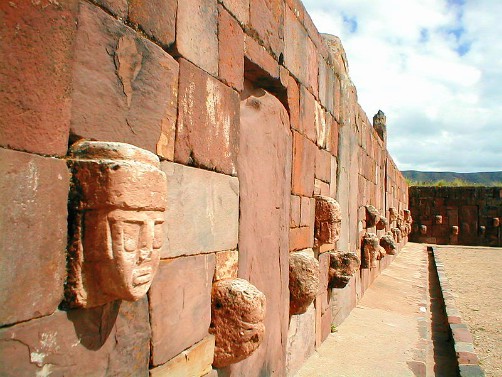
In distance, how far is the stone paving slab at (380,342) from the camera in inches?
168

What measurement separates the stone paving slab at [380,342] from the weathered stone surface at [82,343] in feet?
8.16

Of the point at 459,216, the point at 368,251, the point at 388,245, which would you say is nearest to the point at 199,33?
the point at 368,251

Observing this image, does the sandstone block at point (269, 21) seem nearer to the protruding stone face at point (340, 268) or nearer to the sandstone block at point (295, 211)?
the sandstone block at point (295, 211)

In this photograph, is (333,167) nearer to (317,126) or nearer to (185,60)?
(317,126)

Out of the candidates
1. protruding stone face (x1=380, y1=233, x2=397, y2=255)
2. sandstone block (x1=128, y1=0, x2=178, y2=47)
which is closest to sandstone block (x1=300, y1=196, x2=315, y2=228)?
sandstone block (x1=128, y1=0, x2=178, y2=47)

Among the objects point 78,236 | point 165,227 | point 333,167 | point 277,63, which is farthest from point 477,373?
point 78,236

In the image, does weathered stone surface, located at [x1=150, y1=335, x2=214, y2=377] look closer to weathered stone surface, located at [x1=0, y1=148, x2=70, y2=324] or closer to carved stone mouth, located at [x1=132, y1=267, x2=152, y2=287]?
carved stone mouth, located at [x1=132, y1=267, x2=152, y2=287]

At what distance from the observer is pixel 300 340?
4180mm

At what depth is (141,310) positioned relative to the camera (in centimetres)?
196

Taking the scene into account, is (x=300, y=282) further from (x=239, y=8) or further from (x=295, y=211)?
(x=239, y=8)

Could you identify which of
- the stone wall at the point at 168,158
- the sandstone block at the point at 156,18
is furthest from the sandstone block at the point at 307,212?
the sandstone block at the point at 156,18

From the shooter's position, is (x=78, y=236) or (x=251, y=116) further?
(x=251, y=116)

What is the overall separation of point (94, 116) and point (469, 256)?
17.7 m

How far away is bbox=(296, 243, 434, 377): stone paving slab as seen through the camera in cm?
426
